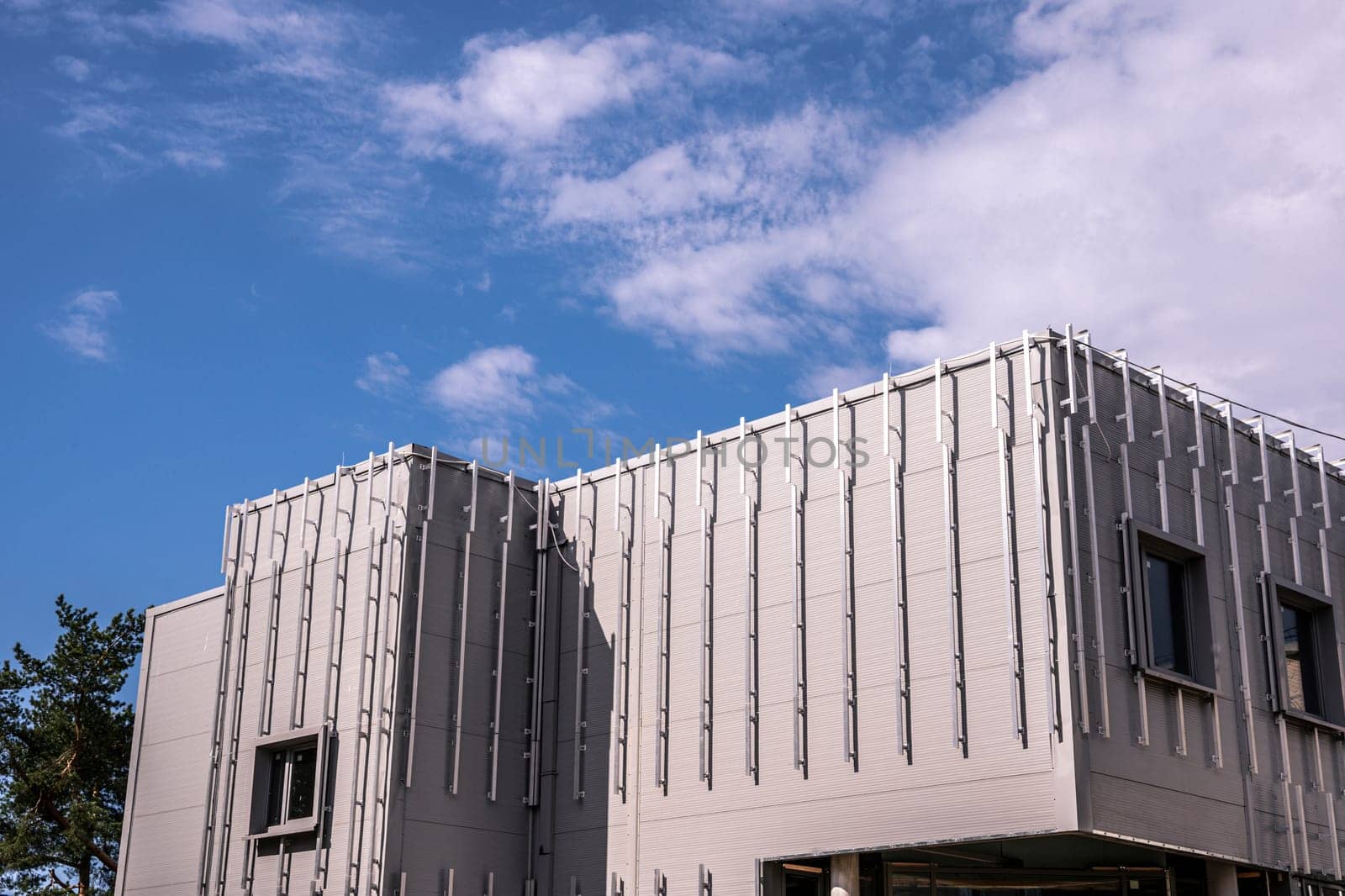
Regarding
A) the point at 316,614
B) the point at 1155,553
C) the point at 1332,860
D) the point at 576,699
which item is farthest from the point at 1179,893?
the point at 316,614

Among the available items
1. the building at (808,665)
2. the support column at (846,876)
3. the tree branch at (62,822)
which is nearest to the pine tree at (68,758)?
the tree branch at (62,822)

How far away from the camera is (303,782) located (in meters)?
22.3

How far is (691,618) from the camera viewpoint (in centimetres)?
2133

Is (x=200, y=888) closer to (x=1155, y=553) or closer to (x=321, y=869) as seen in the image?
(x=321, y=869)

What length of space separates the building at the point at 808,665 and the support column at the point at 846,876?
0.11 ft

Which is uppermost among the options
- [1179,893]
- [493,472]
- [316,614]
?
[493,472]

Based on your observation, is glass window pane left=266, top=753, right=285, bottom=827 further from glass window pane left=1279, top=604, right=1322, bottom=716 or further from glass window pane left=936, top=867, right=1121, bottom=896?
glass window pane left=1279, top=604, right=1322, bottom=716

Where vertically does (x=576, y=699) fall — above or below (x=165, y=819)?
above

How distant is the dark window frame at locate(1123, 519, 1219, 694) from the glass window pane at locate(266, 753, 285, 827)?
12.7 m

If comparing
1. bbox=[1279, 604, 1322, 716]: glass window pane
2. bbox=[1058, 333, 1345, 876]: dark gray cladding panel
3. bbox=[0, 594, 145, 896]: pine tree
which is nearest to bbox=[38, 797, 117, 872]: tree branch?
bbox=[0, 594, 145, 896]: pine tree

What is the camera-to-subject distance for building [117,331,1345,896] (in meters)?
17.8

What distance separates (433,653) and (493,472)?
10.7 feet

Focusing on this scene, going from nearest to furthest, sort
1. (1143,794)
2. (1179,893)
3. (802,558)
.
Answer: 1. (1143,794)
2. (1179,893)
3. (802,558)

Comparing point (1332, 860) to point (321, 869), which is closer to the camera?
point (1332, 860)
